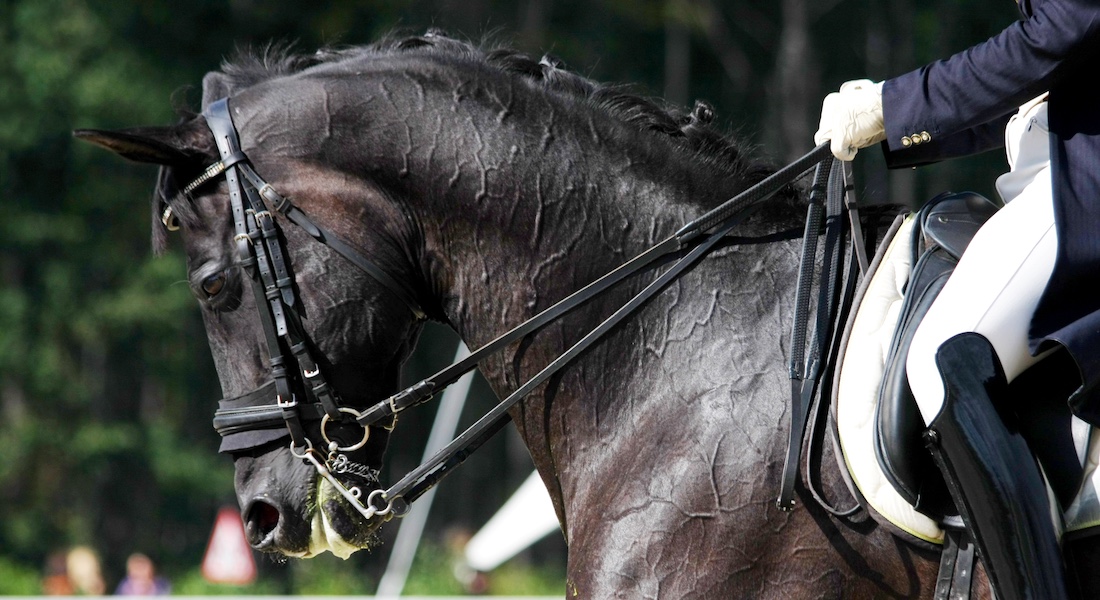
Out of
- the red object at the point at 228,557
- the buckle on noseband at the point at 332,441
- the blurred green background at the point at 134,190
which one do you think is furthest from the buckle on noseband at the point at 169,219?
the blurred green background at the point at 134,190

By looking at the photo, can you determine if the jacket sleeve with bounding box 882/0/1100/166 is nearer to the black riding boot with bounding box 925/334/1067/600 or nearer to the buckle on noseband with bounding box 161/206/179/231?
the black riding boot with bounding box 925/334/1067/600

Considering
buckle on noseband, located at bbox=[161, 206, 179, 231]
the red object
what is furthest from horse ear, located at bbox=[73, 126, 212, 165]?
the red object

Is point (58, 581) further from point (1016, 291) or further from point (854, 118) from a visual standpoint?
point (1016, 291)

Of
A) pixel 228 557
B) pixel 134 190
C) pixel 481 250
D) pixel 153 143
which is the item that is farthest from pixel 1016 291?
→ pixel 134 190

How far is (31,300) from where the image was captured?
73.1 feet

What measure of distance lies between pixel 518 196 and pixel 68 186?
70.5 feet

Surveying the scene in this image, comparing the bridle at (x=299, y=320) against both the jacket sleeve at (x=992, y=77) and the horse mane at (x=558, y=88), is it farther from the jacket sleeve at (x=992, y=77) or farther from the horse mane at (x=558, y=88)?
the jacket sleeve at (x=992, y=77)

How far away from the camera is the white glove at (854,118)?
8.66 ft

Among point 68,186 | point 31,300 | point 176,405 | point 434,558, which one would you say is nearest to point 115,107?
point 68,186

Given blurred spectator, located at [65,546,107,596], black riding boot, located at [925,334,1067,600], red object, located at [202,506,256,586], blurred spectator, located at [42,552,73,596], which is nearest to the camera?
black riding boot, located at [925,334,1067,600]

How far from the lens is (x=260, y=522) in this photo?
3.06m

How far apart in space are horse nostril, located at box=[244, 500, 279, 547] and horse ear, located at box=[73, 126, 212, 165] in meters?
0.90

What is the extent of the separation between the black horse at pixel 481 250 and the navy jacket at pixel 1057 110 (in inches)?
20.4

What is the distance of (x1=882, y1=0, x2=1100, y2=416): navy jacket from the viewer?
2.35 metres
